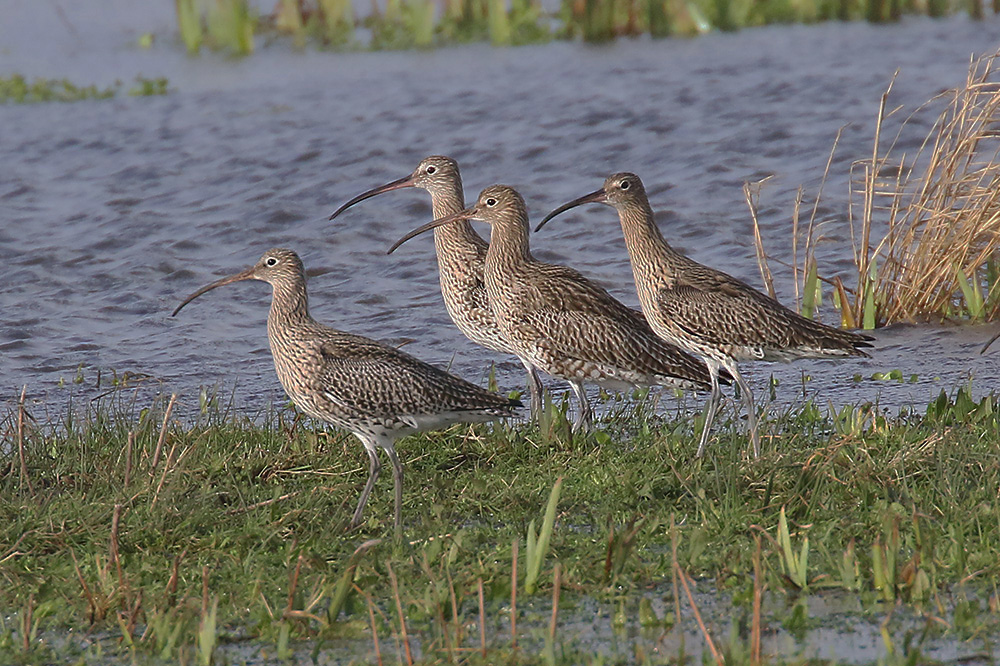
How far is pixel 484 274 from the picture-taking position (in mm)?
8617

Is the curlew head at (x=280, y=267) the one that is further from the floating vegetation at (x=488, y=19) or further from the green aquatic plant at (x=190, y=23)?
the green aquatic plant at (x=190, y=23)

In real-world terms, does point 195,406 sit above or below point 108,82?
below

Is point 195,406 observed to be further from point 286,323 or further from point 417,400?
point 417,400

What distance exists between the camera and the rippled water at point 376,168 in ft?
33.7

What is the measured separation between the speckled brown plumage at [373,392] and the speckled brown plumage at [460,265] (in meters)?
1.44

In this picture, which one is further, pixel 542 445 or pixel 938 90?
pixel 938 90

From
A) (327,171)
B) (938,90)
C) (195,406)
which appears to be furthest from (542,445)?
(938,90)

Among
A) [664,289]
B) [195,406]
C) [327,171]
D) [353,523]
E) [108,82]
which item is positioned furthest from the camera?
[108,82]

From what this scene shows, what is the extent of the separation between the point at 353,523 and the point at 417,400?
0.73 meters

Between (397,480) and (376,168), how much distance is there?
899cm

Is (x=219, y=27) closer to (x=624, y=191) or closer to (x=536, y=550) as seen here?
(x=624, y=191)

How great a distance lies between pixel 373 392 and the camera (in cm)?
645

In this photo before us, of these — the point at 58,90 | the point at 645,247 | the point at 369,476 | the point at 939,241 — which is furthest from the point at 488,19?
the point at 369,476

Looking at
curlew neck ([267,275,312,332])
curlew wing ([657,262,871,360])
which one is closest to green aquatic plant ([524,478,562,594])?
curlew neck ([267,275,312,332])
